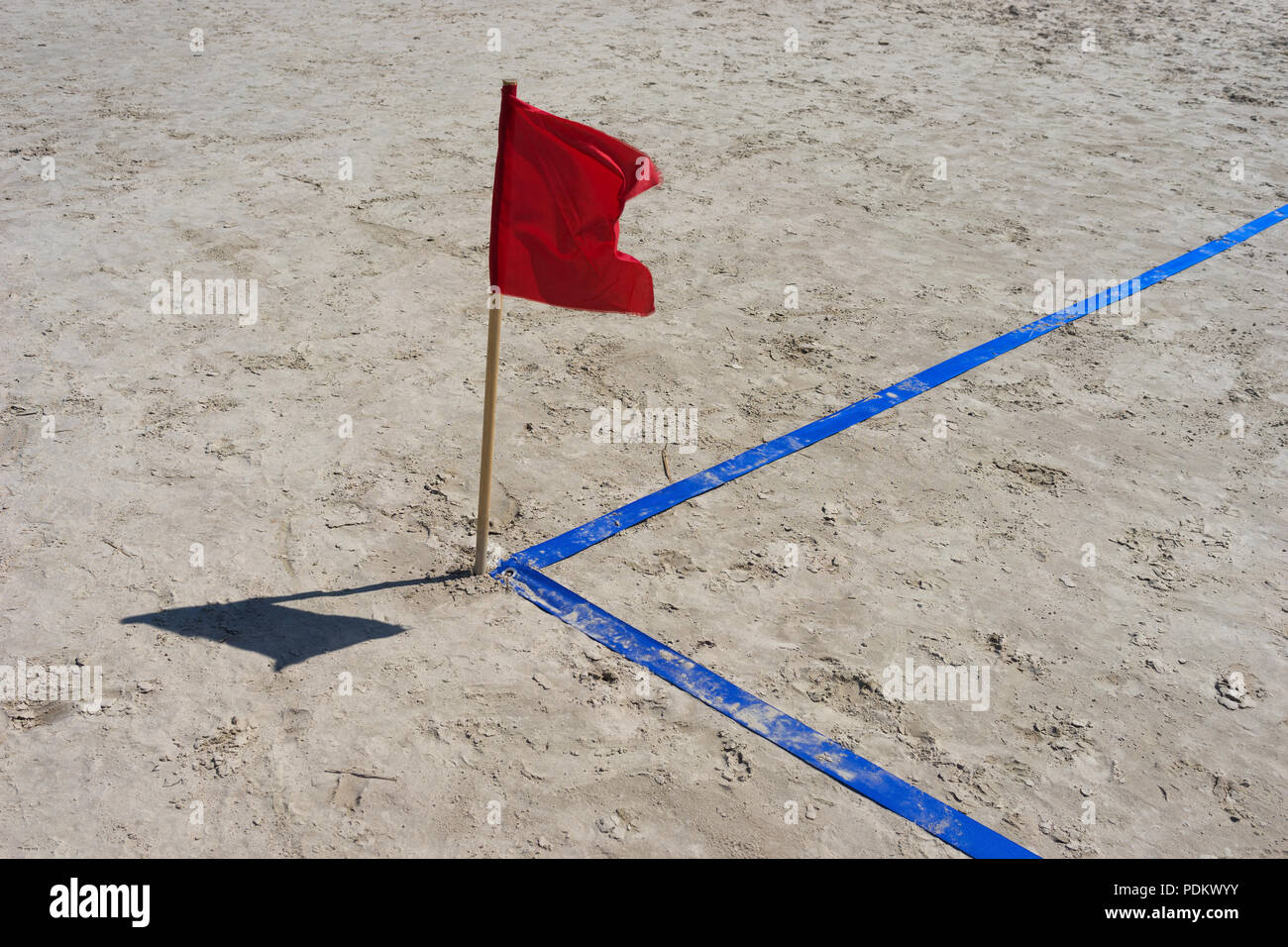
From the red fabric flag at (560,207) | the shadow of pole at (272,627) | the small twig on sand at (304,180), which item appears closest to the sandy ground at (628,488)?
the shadow of pole at (272,627)

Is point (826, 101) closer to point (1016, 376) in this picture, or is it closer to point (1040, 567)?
point (1016, 376)

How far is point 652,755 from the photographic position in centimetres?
346

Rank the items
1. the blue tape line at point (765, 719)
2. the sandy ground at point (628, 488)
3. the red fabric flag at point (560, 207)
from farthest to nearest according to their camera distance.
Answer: the red fabric flag at point (560, 207) < the sandy ground at point (628, 488) < the blue tape line at point (765, 719)

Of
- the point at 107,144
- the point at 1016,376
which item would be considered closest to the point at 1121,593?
the point at 1016,376

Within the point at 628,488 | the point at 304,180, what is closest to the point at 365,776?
the point at 628,488

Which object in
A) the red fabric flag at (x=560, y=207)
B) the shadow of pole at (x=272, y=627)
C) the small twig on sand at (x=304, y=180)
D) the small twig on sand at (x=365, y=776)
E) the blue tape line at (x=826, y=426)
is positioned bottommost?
the small twig on sand at (x=365, y=776)

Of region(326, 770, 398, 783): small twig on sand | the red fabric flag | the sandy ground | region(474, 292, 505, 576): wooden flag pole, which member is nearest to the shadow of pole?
the sandy ground

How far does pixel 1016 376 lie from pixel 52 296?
17.9 ft

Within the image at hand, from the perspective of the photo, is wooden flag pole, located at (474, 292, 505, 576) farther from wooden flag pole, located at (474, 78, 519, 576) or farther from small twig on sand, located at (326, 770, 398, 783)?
small twig on sand, located at (326, 770, 398, 783)

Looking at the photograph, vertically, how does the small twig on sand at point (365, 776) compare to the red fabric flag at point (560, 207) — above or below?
below

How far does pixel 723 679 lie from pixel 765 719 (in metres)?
0.24

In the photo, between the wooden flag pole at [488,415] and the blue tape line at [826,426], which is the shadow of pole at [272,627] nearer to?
the wooden flag pole at [488,415]

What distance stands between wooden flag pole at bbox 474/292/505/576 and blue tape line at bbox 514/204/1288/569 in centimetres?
23

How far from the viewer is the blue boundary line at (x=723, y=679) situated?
3275 millimetres
